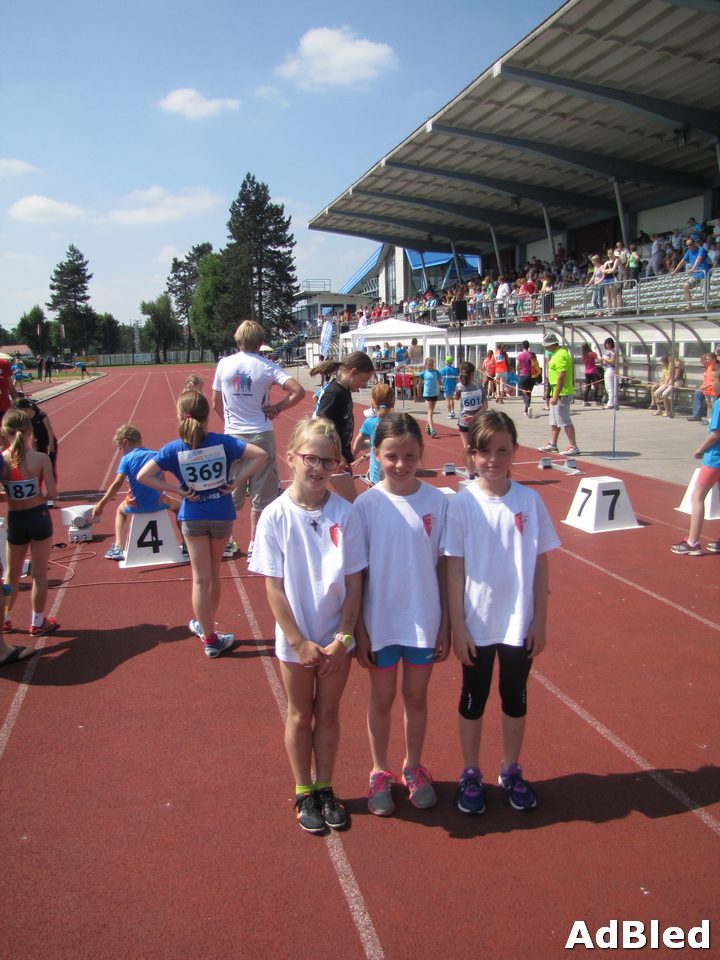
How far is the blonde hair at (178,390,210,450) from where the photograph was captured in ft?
14.7

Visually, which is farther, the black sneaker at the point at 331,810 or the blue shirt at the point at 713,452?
the blue shirt at the point at 713,452

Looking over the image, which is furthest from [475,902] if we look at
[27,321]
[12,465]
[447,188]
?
[27,321]

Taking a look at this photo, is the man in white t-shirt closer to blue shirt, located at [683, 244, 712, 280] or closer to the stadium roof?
blue shirt, located at [683, 244, 712, 280]

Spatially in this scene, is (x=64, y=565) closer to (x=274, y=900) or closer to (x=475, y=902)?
(x=274, y=900)

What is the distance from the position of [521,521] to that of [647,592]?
3.58m

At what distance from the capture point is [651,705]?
4137mm

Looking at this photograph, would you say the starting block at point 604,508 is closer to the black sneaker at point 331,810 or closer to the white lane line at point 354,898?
the black sneaker at point 331,810

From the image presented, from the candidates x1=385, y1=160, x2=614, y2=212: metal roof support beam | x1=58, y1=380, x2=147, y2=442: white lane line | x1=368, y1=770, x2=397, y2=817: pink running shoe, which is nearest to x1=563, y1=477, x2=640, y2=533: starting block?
x1=368, y1=770, x2=397, y2=817: pink running shoe

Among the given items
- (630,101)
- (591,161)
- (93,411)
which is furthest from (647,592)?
(93,411)

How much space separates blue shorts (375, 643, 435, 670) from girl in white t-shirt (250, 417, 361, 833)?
0.15 m

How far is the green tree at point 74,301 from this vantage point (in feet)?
336

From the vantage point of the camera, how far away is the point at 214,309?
81.2 meters

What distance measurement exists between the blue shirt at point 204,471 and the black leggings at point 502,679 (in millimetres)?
2147

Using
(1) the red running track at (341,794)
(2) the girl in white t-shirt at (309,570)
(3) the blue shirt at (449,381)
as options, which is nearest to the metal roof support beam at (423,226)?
(3) the blue shirt at (449,381)
